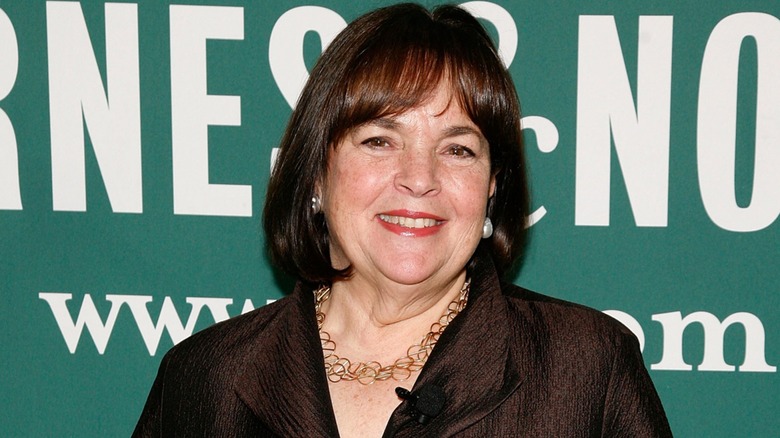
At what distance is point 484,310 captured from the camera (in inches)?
57.3

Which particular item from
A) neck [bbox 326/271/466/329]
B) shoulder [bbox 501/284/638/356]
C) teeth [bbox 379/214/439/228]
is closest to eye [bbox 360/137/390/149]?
teeth [bbox 379/214/439/228]

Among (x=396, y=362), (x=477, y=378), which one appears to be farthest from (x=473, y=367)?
(x=396, y=362)

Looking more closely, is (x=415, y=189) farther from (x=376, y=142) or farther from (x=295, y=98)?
(x=295, y=98)

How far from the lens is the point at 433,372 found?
1.39m

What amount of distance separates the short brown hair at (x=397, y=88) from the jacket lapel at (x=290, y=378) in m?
0.11

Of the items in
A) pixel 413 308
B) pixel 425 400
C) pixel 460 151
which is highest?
pixel 460 151

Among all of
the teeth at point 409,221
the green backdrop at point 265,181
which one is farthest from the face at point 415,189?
the green backdrop at point 265,181

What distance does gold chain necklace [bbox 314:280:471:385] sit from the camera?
1.47 metres

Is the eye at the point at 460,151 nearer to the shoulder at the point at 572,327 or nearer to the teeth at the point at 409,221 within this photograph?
the teeth at the point at 409,221

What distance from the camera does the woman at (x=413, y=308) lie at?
53.8 inches

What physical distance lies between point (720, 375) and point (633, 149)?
20.1 inches

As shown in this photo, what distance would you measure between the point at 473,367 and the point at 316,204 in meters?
0.38

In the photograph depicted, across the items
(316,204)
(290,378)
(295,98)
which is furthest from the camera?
(295,98)

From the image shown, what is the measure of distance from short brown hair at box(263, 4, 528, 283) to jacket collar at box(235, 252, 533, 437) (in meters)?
0.14
